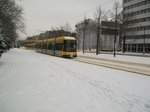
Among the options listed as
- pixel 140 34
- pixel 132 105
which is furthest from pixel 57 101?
pixel 140 34

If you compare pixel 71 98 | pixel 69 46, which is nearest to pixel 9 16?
pixel 69 46

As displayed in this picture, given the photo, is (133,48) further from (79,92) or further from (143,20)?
(79,92)

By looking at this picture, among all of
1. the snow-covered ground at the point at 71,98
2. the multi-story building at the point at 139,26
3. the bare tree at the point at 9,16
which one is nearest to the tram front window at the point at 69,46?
the bare tree at the point at 9,16

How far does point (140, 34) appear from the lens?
6538 cm

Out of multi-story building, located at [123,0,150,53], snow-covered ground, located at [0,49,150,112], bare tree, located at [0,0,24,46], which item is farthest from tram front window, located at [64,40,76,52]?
multi-story building, located at [123,0,150,53]

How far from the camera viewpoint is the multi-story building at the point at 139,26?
62.9m

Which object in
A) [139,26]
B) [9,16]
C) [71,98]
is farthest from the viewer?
[139,26]

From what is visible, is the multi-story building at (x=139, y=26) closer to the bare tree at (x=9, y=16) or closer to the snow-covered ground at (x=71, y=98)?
the bare tree at (x=9, y=16)

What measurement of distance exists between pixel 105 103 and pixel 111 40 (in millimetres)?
99225

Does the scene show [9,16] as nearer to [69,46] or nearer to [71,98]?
[69,46]

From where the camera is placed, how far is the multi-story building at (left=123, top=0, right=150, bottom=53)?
62.9 meters

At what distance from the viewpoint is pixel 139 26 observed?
6612 centimetres

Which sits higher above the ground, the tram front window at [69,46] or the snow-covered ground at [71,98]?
the tram front window at [69,46]

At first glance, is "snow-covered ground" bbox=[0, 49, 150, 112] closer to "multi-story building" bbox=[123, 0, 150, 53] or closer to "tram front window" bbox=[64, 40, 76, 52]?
"tram front window" bbox=[64, 40, 76, 52]
